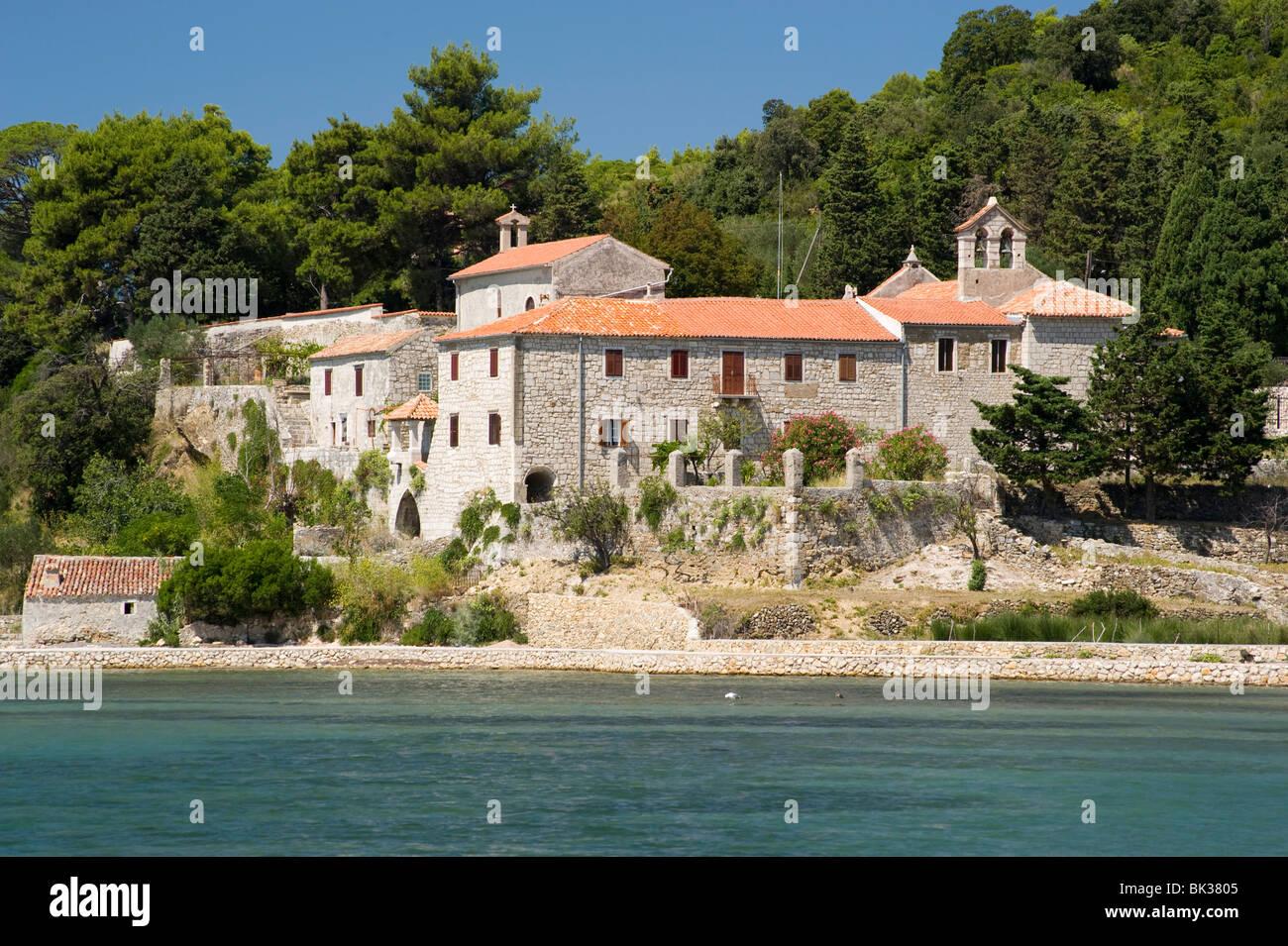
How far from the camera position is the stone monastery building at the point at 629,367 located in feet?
142

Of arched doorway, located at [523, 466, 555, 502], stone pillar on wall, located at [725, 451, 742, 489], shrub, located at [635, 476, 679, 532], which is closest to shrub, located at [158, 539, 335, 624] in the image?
arched doorway, located at [523, 466, 555, 502]

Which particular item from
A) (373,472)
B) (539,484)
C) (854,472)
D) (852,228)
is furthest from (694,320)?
(852,228)

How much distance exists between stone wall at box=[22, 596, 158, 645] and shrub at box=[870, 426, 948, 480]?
1994cm

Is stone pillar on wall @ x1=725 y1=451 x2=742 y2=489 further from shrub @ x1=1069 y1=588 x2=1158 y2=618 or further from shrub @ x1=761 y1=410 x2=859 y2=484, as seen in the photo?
shrub @ x1=1069 y1=588 x2=1158 y2=618

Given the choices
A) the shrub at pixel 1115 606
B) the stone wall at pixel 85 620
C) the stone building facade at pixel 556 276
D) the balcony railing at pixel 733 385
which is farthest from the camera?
the stone building facade at pixel 556 276

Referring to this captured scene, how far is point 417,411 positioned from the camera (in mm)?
46125

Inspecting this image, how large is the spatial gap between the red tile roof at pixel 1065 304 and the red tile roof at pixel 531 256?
12916 millimetres

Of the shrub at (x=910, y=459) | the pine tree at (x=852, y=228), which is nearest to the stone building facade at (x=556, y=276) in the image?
the shrub at (x=910, y=459)

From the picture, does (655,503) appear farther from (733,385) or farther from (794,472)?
(733,385)

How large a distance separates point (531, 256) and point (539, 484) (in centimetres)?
999

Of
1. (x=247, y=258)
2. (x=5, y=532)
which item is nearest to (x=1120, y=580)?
(x=5, y=532)
